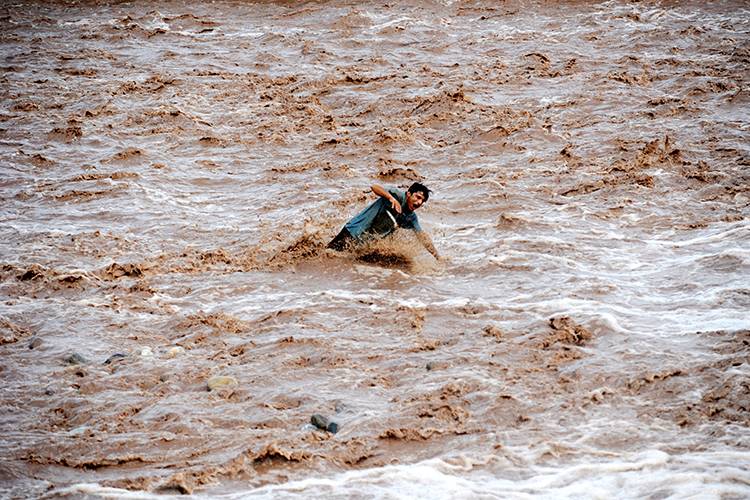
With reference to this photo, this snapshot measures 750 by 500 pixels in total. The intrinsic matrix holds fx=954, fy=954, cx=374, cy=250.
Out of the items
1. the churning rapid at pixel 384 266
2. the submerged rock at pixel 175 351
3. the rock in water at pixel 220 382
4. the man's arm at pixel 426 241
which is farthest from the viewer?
the man's arm at pixel 426 241

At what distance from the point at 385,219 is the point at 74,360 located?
291cm

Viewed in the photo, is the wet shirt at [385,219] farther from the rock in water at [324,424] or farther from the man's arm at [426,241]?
the rock in water at [324,424]

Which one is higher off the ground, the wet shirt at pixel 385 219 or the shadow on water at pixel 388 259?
the wet shirt at pixel 385 219

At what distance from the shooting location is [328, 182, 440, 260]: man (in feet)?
27.1

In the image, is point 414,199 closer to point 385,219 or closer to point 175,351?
point 385,219

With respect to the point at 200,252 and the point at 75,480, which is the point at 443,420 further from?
the point at 200,252

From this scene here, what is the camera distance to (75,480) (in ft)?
18.1

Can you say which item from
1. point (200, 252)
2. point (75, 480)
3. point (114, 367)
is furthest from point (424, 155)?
point (75, 480)

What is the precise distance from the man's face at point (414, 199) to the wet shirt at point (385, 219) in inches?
2.2

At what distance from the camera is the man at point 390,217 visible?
325 inches

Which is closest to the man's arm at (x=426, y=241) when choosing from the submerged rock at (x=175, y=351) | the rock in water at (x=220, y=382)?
the submerged rock at (x=175, y=351)

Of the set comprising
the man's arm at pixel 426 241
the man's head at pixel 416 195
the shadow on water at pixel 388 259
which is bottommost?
the shadow on water at pixel 388 259

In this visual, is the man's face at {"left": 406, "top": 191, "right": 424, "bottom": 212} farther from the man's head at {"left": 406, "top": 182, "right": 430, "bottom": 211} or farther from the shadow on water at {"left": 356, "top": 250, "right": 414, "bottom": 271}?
the shadow on water at {"left": 356, "top": 250, "right": 414, "bottom": 271}

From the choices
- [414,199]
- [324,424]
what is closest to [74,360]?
[324,424]
